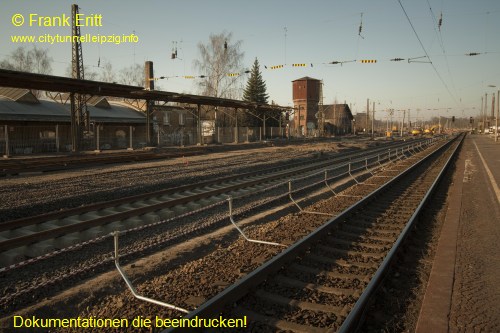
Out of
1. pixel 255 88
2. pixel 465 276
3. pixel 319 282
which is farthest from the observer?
pixel 255 88

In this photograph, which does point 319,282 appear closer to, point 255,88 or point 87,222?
point 87,222

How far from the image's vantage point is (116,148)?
34031 millimetres

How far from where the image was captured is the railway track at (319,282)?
430cm

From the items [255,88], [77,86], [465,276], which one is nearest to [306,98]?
[255,88]

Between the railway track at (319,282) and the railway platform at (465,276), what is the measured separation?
704 mm

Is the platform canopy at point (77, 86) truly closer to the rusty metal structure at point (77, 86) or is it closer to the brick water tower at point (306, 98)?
the rusty metal structure at point (77, 86)

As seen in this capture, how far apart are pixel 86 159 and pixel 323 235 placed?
18480mm

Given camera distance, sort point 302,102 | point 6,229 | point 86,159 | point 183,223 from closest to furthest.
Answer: point 6,229
point 183,223
point 86,159
point 302,102

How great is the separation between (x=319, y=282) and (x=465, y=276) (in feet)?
7.66

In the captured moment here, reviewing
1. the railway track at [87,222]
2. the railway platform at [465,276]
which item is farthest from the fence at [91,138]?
the railway platform at [465,276]

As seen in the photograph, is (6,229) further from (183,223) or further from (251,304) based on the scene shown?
(251,304)

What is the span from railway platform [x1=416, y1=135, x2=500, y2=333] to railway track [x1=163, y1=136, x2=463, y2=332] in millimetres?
704

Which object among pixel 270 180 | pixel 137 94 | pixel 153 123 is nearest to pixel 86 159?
pixel 137 94

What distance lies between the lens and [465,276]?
5.70 meters
